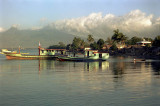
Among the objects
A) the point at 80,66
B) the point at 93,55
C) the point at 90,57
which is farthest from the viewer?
the point at 93,55

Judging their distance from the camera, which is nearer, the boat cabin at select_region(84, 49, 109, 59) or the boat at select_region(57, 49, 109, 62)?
the boat at select_region(57, 49, 109, 62)

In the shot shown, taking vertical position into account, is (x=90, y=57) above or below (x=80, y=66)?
above

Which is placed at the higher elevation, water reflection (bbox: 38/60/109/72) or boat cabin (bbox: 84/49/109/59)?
boat cabin (bbox: 84/49/109/59)

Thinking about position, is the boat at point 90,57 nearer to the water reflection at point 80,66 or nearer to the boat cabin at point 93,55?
the boat cabin at point 93,55

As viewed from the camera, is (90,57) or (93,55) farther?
(93,55)

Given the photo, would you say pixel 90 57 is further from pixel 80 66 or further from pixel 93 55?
pixel 80 66

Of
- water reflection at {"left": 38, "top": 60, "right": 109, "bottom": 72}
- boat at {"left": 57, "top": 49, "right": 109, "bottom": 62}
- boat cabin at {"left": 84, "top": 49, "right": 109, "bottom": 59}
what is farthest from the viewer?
boat cabin at {"left": 84, "top": 49, "right": 109, "bottom": 59}

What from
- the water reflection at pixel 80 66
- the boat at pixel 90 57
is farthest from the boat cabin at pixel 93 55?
the water reflection at pixel 80 66

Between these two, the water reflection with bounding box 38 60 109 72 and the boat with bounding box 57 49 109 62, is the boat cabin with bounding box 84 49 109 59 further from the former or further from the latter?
the water reflection with bounding box 38 60 109 72

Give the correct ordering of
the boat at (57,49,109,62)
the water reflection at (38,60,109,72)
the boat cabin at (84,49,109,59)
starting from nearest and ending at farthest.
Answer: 1. the water reflection at (38,60,109,72)
2. the boat at (57,49,109,62)
3. the boat cabin at (84,49,109,59)

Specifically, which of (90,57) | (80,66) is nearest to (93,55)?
(90,57)

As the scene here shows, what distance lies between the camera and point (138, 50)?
188 metres

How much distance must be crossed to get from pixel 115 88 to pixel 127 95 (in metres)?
4.95

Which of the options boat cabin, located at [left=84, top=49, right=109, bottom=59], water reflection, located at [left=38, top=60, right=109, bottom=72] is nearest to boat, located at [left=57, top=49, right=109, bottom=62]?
boat cabin, located at [left=84, top=49, right=109, bottom=59]
